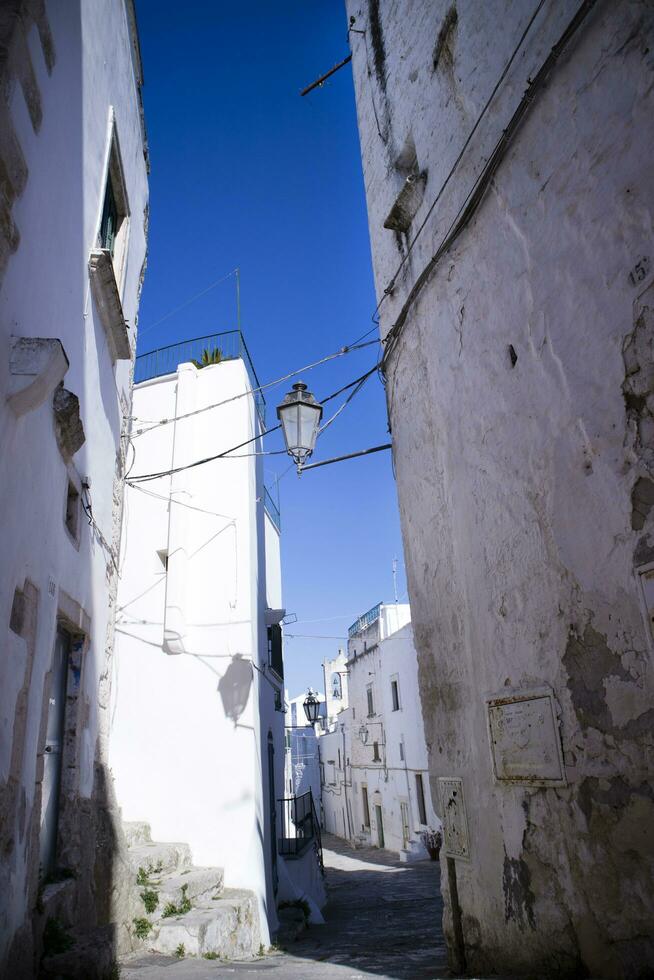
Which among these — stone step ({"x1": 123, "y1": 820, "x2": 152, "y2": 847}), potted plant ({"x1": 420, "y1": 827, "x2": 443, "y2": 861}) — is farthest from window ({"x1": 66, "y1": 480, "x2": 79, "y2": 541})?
potted plant ({"x1": 420, "y1": 827, "x2": 443, "y2": 861})

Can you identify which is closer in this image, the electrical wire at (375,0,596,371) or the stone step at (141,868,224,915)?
the electrical wire at (375,0,596,371)

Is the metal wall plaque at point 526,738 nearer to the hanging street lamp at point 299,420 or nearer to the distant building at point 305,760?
the hanging street lamp at point 299,420

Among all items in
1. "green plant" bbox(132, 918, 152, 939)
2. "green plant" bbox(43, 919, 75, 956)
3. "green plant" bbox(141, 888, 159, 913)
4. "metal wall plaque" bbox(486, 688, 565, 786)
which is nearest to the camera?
"metal wall plaque" bbox(486, 688, 565, 786)

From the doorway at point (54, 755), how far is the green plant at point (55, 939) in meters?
0.38

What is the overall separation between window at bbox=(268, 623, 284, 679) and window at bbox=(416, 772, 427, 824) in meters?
11.1

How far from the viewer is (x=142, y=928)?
5.43m

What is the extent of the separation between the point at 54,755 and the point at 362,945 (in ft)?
13.1

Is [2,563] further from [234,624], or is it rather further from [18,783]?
[234,624]

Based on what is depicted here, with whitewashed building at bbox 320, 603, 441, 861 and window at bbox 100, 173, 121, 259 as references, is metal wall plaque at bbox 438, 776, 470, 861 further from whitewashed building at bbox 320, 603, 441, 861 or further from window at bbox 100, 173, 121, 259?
whitewashed building at bbox 320, 603, 441, 861

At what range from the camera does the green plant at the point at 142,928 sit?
536 centimetres

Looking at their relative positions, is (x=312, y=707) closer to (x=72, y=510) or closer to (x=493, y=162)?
(x=72, y=510)

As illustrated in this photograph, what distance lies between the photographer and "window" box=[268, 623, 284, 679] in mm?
11375

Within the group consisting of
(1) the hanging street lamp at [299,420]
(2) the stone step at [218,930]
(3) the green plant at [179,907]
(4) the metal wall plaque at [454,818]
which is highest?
(1) the hanging street lamp at [299,420]

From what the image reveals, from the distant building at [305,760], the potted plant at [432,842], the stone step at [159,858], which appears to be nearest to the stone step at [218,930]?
the stone step at [159,858]
